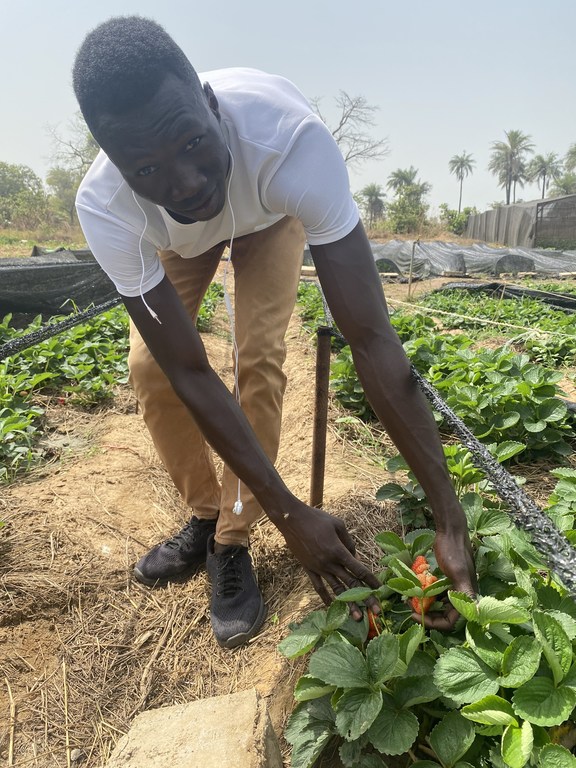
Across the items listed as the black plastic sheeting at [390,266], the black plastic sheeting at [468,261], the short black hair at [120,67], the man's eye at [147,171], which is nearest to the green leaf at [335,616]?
the man's eye at [147,171]

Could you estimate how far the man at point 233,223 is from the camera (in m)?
1.18

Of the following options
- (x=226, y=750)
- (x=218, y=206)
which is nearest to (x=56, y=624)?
(x=226, y=750)

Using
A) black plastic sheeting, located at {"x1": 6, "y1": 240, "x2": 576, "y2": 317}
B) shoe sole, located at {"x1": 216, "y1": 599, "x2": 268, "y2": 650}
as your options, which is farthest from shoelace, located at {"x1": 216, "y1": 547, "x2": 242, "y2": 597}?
black plastic sheeting, located at {"x1": 6, "y1": 240, "x2": 576, "y2": 317}

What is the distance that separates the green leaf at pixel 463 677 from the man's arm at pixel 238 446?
28 cm

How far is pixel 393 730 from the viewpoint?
1.08 meters

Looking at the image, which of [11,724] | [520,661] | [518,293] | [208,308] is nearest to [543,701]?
[520,661]

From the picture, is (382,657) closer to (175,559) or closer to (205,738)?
(205,738)

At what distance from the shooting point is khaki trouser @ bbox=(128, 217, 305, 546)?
1.80 m

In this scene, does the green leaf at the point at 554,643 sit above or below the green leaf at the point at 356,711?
above

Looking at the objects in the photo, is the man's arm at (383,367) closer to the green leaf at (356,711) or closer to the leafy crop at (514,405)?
the green leaf at (356,711)

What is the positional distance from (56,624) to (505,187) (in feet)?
221

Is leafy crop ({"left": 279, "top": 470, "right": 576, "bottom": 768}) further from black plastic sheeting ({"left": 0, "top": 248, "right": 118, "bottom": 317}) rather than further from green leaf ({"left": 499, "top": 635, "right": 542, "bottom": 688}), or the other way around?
black plastic sheeting ({"left": 0, "top": 248, "right": 118, "bottom": 317})

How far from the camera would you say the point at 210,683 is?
1.63m

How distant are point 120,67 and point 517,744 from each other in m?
1.53
